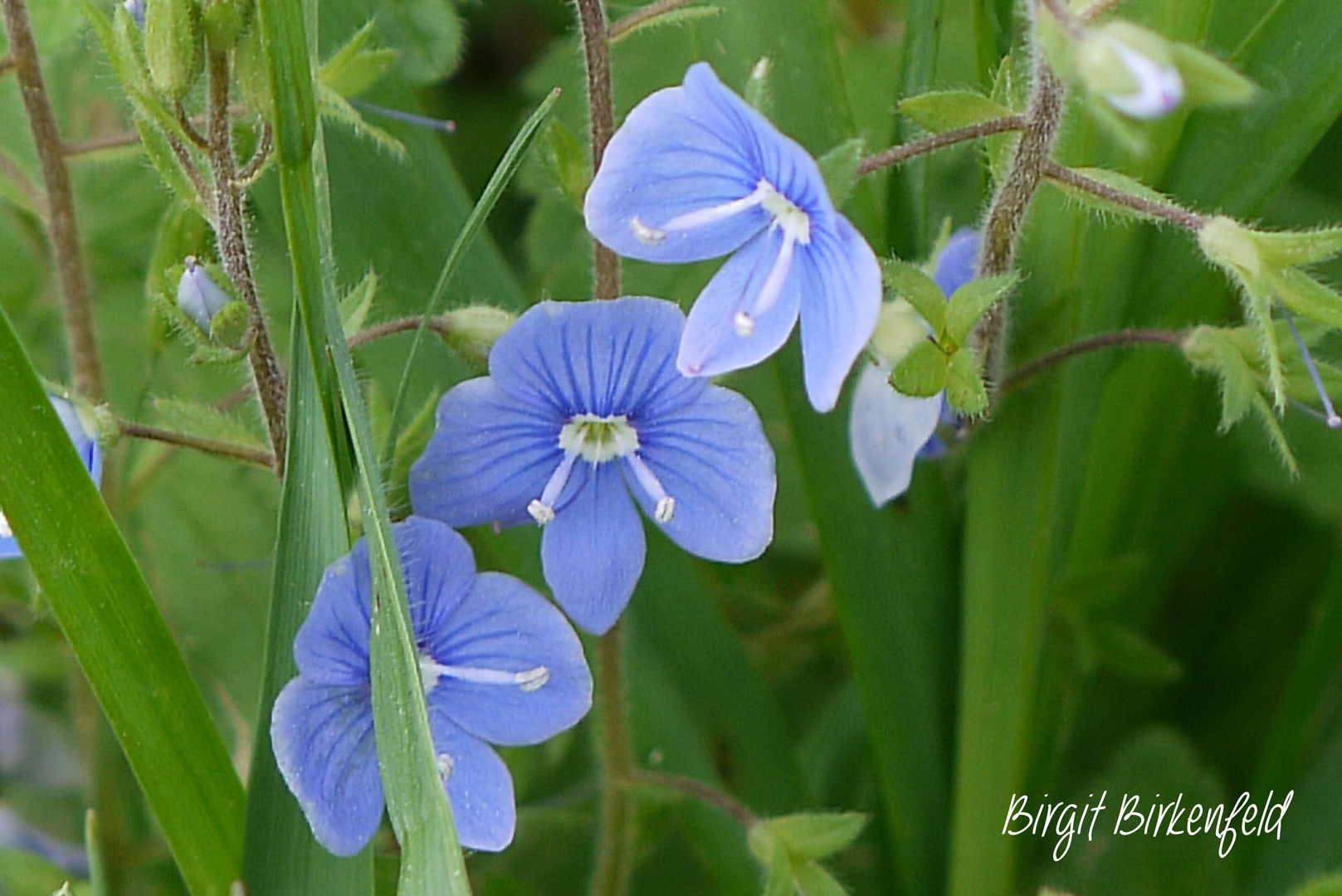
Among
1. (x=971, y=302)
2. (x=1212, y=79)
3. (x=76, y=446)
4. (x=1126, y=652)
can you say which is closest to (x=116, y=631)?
(x=76, y=446)

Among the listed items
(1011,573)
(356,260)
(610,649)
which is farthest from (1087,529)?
(356,260)

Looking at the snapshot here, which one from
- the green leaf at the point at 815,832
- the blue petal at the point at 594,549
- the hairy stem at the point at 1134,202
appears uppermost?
the hairy stem at the point at 1134,202

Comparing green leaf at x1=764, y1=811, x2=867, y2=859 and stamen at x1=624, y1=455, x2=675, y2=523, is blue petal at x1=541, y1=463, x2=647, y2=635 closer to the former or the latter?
stamen at x1=624, y1=455, x2=675, y2=523

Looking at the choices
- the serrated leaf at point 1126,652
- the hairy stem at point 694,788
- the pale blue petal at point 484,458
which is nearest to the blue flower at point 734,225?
the pale blue petal at point 484,458

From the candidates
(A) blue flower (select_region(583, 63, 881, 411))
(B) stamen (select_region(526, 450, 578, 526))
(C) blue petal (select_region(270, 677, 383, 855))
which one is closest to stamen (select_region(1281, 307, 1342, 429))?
(A) blue flower (select_region(583, 63, 881, 411))

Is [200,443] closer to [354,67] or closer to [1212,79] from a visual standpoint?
[354,67]

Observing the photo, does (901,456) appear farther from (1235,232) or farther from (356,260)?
(356,260)

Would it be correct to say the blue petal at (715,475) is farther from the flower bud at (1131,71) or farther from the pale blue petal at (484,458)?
the flower bud at (1131,71)
